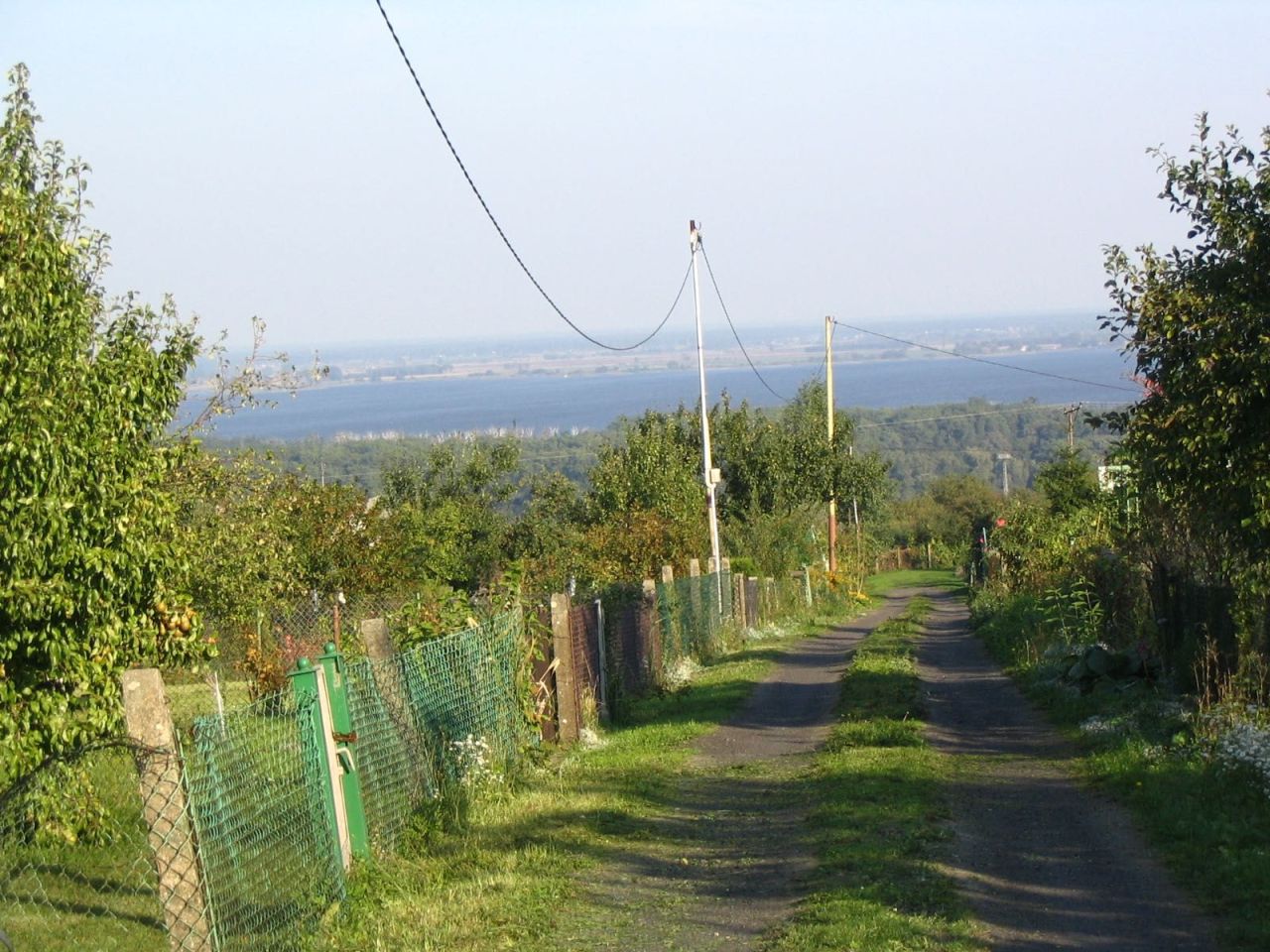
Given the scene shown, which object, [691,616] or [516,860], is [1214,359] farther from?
[691,616]

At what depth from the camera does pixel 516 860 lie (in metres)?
8.41

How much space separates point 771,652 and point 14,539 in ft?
63.3

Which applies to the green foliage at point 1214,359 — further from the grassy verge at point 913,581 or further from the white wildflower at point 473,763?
Answer: the grassy verge at point 913,581

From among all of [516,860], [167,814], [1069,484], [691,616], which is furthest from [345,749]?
[1069,484]

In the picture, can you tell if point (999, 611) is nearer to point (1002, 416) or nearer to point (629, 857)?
point (629, 857)

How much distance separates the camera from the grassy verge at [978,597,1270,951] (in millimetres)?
7266

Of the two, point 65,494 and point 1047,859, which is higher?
point 65,494

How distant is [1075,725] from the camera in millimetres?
13547

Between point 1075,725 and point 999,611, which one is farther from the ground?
point 1075,725

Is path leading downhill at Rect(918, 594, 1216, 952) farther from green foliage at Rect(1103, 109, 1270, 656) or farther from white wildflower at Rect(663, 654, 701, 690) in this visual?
white wildflower at Rect(663, 654, 701, 690)

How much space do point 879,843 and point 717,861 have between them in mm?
981

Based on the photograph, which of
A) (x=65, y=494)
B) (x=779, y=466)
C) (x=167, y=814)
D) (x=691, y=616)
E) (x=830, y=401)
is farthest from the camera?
(x=830, y=401)

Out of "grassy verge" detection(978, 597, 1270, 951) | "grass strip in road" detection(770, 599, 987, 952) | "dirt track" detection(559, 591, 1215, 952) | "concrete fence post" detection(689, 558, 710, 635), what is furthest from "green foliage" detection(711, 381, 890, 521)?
"dirt track" detection(559, 591, 1215, 952)

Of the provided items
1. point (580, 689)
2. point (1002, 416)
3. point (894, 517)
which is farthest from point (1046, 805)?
point (1002, 416)
